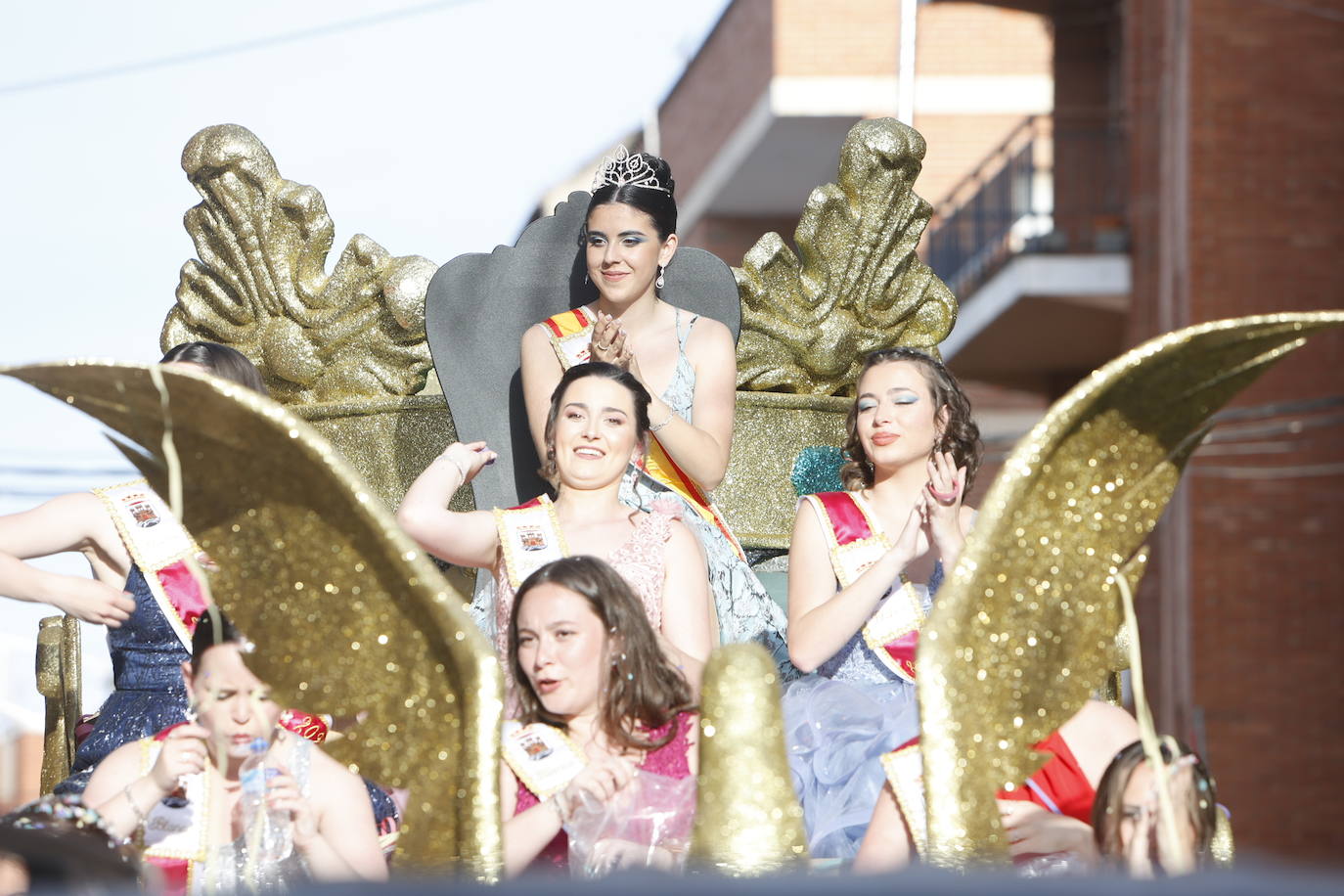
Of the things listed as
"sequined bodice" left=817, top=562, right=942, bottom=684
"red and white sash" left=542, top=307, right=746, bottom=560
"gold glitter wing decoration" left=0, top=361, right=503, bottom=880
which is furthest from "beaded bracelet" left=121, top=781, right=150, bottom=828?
"red and white sash" left=542, top=307, right=746, bottom=560

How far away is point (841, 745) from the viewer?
3621mm

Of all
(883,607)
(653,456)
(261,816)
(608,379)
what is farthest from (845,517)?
(261,816)

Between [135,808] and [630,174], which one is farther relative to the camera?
[630,174]

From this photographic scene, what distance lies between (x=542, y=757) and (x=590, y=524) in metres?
0.90

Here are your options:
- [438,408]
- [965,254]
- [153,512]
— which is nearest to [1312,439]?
[965,254]

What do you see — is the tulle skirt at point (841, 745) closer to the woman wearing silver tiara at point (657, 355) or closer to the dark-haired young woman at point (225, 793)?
the woman wearing silver tiara at point (657, 355)

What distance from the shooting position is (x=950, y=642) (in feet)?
8.71

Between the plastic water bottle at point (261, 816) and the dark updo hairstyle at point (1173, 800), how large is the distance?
1.25 meters

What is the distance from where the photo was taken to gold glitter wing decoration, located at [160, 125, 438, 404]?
5395 mm

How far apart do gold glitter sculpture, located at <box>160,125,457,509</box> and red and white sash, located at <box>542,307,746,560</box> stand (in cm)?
69

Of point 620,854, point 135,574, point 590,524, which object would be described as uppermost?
point 590,524

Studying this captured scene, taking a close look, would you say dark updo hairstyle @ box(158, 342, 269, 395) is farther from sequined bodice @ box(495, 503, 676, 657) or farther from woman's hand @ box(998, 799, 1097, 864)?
woman's hand @ box(998, 799, 1097, 864)

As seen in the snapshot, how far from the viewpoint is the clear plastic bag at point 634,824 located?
285 centimetres

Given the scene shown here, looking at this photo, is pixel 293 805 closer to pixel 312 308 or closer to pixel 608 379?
pixel 608 379
